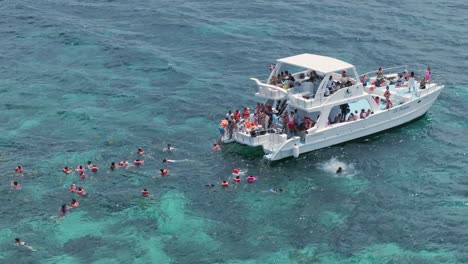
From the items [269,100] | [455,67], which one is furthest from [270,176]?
[455,67]

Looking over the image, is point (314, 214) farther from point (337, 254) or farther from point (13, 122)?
point (13, 122)

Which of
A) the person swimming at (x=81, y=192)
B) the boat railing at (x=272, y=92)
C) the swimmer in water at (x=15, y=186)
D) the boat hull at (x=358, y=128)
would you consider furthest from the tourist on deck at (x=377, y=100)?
the swimmer in water at (x=15, y=186)

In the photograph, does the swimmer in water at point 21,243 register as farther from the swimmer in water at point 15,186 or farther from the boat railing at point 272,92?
the boat railing at point 272,92

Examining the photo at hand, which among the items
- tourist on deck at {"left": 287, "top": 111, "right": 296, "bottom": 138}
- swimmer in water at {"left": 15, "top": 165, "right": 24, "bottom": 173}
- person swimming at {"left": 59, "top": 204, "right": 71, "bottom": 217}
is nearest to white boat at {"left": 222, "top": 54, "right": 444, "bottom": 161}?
tourist on deck at {"left": 287, "top": 111, "right": 296, "bottom": 138}

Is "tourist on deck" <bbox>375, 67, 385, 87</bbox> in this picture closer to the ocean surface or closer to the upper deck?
the ocean surface

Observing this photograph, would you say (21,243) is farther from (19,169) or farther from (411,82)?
(411,82)

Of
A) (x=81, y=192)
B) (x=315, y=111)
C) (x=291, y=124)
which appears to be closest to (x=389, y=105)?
(x=315, y=111)
